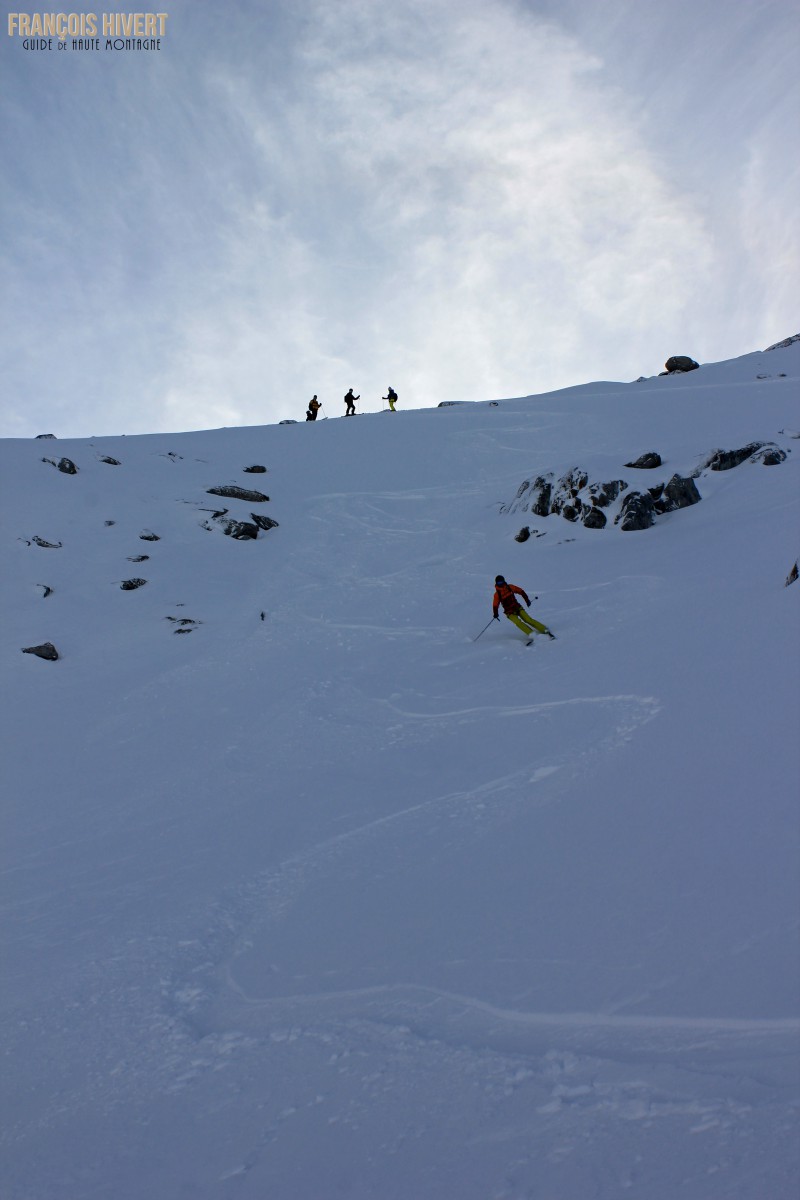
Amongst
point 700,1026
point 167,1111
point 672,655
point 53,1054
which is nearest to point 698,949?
point 700,1026

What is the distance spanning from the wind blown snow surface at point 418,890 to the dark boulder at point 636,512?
3.57ft

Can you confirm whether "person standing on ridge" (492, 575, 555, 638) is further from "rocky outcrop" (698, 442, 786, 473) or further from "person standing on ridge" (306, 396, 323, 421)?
"person standing on ridge" (306, 396, 323, 421)

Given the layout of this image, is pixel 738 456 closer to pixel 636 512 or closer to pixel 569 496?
pixel 636 512

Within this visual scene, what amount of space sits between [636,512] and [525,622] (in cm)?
582

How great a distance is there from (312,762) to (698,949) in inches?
208

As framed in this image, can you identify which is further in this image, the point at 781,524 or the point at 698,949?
the point at 781,524

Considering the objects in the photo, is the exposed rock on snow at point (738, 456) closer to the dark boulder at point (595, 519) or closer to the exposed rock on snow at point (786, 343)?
the dark boulder at point (595, 519)

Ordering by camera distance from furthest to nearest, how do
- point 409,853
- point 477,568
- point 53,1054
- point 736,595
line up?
point 477,568
point 736,595
point 409,853
point 53,1054

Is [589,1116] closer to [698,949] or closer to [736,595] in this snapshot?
[698,949]

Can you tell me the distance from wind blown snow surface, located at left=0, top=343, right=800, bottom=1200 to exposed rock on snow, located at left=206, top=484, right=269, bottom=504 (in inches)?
276

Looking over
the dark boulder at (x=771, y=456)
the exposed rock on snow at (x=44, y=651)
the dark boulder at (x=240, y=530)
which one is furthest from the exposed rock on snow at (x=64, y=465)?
the dark boulder at (x=771, y=456)

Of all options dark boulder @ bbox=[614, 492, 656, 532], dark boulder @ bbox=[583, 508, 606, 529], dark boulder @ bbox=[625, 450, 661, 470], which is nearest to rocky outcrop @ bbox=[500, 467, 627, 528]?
dark boulder @ bbox=[583, 508, 606, 529]

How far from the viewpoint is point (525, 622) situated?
11406 millimetres

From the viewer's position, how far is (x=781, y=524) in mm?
12469
